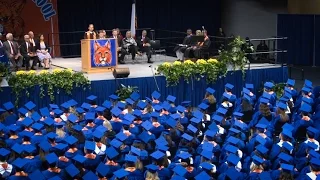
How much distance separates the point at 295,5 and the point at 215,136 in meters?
14.4

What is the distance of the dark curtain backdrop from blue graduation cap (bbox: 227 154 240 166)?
14191mm

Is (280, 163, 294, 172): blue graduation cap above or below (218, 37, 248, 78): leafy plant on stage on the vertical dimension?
below

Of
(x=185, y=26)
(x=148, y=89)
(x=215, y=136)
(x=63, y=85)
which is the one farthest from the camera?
(x=185, y=26)

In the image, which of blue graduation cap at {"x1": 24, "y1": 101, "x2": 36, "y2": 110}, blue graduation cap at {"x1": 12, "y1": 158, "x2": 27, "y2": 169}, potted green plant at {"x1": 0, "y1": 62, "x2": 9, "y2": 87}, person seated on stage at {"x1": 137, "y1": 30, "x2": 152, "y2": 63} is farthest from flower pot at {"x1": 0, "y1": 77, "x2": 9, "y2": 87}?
blue graduation cap at {"x1": 12, "y1": 158, "x2": 27, "y2": 169}

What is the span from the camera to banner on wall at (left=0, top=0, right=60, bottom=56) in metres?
22.6

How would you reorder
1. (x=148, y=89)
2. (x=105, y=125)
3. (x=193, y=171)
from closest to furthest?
(x=193, y=171) < (x=105, y=125) < (x=148, y=89)

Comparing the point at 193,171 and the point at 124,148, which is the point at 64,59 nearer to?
the point at 124,148

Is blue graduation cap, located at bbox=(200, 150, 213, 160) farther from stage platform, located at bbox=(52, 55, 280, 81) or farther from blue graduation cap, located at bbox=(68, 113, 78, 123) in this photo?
stage platform, located at bbox=(52, 55, 280, 81)

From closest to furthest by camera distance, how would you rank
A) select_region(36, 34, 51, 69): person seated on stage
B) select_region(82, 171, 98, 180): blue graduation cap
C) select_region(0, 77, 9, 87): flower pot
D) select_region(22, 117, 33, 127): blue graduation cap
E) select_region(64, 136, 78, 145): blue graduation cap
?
select_region(82, 171, 98, 180): blue graduation cap < select_region(64, 136, 78, 145): blue graduation cap < select_region(22, 117, 33, 127): blue graduation cap < select_region(0, 77, 9, 87): flower pot < select_region(36, 34, 51, 69): person seated on stage

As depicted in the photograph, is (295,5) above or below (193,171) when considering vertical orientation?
above

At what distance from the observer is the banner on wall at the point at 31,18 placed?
74.0 feet

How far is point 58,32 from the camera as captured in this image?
2366 cm

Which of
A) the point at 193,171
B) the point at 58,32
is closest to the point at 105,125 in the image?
the point at 193,171

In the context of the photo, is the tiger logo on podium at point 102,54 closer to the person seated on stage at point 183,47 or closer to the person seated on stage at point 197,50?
the person seated on stage at point 197,50
